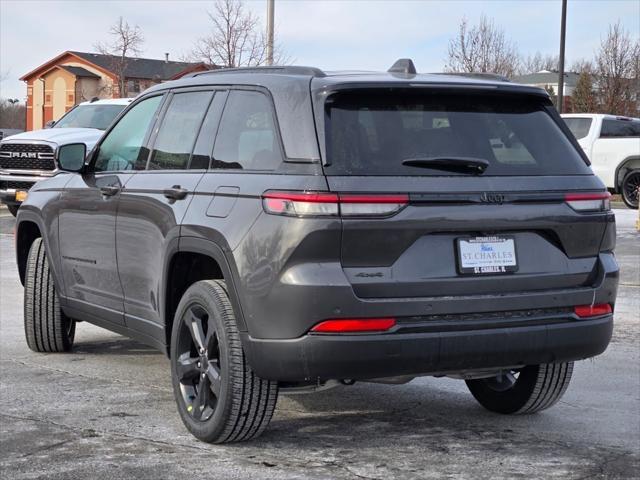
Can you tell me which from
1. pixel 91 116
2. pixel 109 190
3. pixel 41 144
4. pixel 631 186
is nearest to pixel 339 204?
pixel 109 190

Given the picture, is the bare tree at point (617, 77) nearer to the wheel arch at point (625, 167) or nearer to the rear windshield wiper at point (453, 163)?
the wheel arch at point (625, 167)

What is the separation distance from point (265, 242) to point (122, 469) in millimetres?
1208

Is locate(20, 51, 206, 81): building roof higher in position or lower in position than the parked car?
higher

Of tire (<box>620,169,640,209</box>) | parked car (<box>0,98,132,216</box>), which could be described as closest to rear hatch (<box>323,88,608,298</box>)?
parked car (<box>0,98,132,216</box>)

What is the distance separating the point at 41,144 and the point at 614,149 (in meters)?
11.9

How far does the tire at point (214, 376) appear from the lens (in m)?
4.83

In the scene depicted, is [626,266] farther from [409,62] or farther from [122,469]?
[122,469]

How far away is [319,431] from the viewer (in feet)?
17.8

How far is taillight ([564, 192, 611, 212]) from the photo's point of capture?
4.91 metres

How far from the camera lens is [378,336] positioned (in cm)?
448

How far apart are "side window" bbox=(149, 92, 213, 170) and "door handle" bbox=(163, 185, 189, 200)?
14 centimetres

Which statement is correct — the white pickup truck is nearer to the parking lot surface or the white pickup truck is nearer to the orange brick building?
the parking lot surface

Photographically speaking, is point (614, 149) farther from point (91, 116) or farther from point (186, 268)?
point (186, 268)

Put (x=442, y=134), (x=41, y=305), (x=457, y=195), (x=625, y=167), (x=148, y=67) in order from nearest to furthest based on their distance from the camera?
(x=457, y=195), (x=442, y=134), (x=41, y=305), (x=625, y=167), (x=148, y=67)
